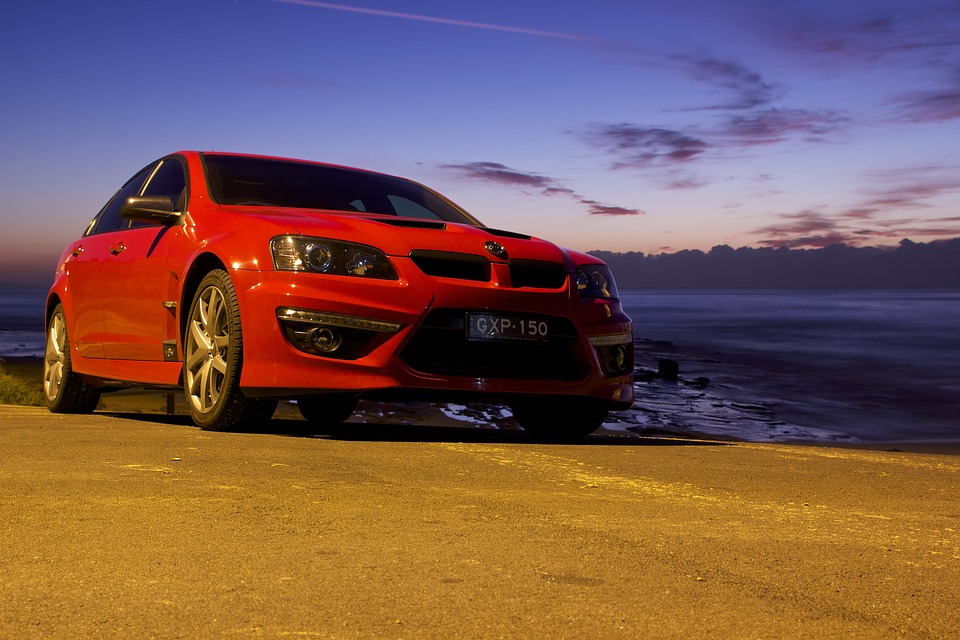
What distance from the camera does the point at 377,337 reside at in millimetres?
5551

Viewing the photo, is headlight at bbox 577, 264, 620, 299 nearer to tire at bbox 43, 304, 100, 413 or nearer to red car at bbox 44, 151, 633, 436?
red car at bbox 44, 151, 633, 436

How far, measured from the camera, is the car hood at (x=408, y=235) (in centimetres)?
566

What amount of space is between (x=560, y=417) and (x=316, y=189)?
2.08 meters

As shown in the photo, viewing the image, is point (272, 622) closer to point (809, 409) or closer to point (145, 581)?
point (145, 581)

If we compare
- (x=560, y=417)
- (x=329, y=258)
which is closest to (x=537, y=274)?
(x=329, y=258)

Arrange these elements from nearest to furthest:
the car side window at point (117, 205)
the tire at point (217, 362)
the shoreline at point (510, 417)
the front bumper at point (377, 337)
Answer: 1. the front bumper at point (377, 337)
2. the tire at point (217, 362)
3. the car side window at point (117, 205)
4. the shoreline at point (510, 417)

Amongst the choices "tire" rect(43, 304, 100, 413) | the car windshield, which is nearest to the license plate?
A: the car windshield

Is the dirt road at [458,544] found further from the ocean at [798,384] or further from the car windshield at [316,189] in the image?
the ocean at [798,384]

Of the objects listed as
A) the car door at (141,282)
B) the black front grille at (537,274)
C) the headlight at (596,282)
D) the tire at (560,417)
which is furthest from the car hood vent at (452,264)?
the car door at (141,282)

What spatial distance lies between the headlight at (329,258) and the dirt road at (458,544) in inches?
35.6

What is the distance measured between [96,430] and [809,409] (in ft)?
57.4

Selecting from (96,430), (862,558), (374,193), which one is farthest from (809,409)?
(862,558)

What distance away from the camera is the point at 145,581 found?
2.66 meters

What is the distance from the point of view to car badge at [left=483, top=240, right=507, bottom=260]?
588cm
